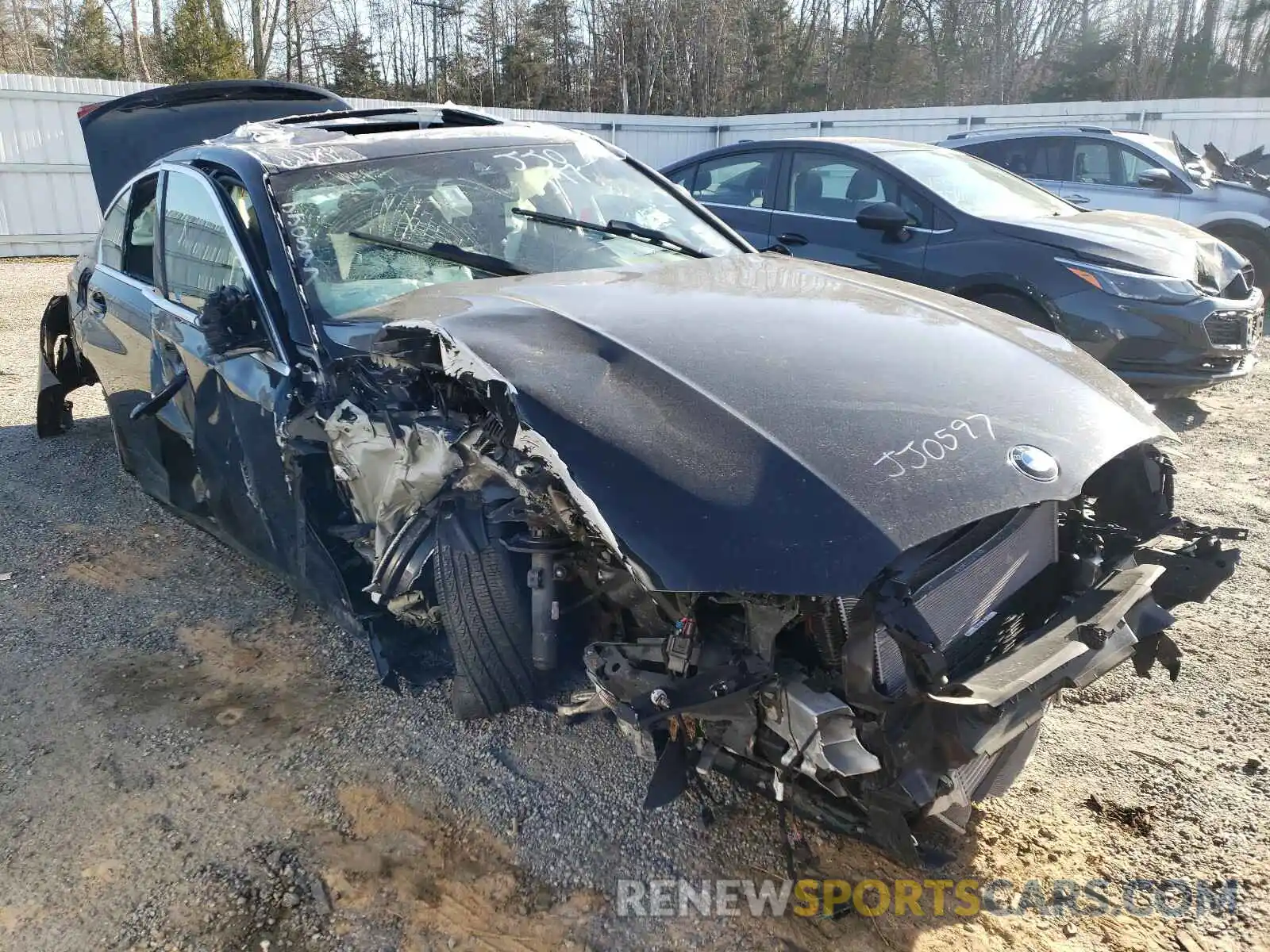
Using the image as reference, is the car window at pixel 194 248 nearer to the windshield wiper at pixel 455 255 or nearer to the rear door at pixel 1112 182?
the windshield wiper at pixel 455 255

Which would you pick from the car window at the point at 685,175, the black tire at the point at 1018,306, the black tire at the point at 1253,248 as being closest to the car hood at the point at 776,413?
the black tire at the point at 1018,306

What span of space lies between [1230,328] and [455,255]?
4.63 meters

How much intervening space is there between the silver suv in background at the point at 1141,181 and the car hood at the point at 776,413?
7.05 metres

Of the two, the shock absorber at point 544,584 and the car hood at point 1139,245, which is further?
the car hood at point 1139,245

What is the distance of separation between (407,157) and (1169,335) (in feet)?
14.0

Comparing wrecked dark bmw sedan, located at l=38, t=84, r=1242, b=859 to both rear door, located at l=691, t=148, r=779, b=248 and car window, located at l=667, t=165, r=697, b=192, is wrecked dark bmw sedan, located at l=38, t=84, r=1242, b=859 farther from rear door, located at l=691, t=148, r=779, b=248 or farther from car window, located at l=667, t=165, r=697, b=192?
car window, located at l=667, t=165, r=697, b=192

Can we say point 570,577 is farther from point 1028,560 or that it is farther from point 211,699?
point 211,699

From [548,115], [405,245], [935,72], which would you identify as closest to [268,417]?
[405,245]

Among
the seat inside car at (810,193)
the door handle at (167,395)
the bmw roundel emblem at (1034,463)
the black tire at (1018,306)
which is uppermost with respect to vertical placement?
the seat inside car at (810,193)

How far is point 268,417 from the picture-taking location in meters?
2.83

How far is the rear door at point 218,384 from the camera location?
287cm

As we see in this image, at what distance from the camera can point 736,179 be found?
6.88m

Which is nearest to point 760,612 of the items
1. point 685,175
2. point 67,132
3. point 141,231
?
point 141,231

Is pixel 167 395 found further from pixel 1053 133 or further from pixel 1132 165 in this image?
pixel 1132 165
